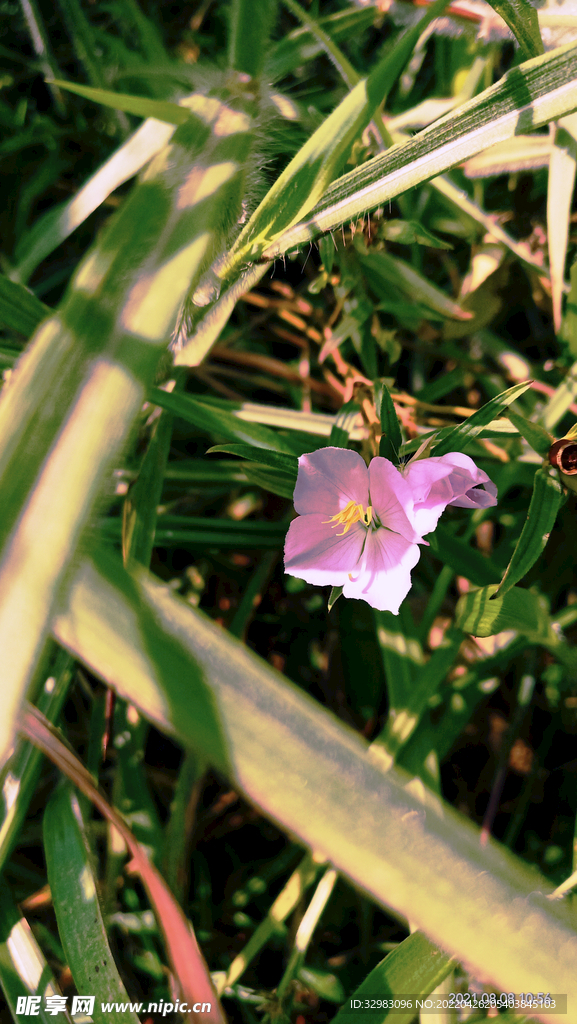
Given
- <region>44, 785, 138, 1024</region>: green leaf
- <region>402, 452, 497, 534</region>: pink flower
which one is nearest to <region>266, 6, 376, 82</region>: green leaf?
<region>402, 452, 497, 534</region>: pink flower

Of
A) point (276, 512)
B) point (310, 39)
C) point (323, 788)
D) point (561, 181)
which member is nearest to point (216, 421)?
point (276, 512)

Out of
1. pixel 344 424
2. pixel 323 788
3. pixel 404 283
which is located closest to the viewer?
pixel 323 788

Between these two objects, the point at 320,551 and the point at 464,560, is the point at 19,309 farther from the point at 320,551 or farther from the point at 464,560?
the point at 464,560

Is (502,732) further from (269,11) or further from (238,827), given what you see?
(269,11)

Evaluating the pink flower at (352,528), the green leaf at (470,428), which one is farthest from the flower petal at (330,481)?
the green leaf at (470,428)

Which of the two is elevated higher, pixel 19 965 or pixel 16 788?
pixel 16 788

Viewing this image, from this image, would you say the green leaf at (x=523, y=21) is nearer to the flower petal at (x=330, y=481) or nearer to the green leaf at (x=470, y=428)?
the green leaf at (x=470, y=428)
